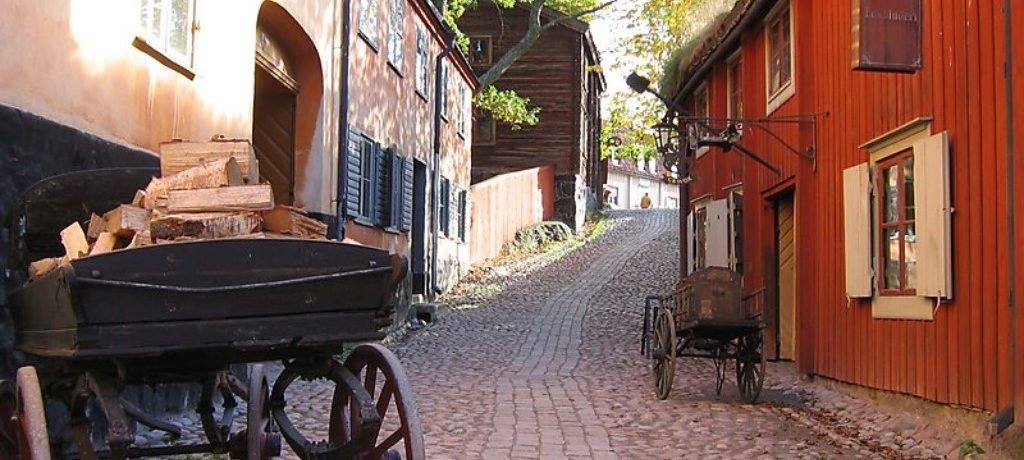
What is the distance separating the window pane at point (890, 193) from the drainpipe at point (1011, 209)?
6.79ft

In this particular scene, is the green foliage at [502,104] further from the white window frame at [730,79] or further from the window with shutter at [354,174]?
the window with shutter at [354,174]

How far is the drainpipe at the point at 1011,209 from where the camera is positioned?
597 centimetres

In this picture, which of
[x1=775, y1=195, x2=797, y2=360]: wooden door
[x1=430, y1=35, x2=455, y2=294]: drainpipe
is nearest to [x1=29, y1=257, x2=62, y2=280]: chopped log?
[x1=775, y1=195, x2=797, y2=360]: wooden door

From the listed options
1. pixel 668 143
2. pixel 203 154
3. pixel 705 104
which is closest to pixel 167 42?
pixel 203 154

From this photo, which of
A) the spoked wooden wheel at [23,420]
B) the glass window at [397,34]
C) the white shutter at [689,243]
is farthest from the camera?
the white shutter at [689,243]

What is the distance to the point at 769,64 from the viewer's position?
1257 centimetres

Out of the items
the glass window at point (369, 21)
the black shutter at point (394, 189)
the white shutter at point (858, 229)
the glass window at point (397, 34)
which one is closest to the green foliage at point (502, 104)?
the glass window at point (397, 34)

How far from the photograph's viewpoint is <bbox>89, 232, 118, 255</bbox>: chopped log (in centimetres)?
394

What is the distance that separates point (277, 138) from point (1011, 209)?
28.8 feet

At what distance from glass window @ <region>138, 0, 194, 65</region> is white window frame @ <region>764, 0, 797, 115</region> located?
6.49m

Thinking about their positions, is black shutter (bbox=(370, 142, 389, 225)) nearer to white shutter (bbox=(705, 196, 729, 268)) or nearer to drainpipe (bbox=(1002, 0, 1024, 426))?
white shutter (bbox=(705, 196, 729, 268))

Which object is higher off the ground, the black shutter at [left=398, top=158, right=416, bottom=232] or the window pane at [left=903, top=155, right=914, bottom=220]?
the black shutter at [left=398, top=158, right=416, bottom=232]

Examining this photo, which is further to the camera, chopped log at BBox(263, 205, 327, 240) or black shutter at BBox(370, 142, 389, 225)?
black shutter at BBox(370, 142, 389, 225)

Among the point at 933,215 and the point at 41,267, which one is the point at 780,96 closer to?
the point at 933,215
